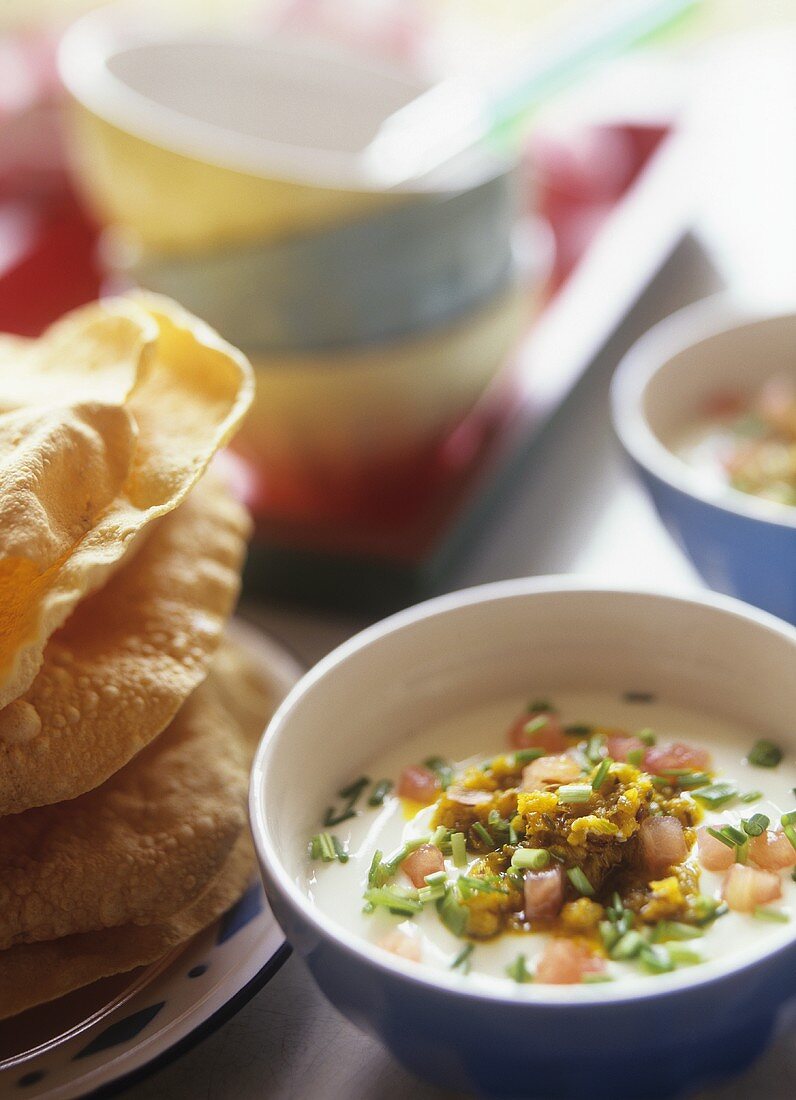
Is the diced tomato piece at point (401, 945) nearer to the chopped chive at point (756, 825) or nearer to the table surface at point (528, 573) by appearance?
the table surface at point (528, 573)

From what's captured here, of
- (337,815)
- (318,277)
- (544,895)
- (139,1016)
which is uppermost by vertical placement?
(318,277)

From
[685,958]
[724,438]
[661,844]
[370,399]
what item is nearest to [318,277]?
[370,399]

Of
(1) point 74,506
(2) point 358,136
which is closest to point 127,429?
(1) point 74,506

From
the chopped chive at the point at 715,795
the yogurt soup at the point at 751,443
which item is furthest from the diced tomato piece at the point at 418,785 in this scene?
the yogurt soup at the point at 751,443

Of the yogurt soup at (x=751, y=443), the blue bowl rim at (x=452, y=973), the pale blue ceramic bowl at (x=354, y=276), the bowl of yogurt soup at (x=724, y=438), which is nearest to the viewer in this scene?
the blue bowl rim at (x=452, y=973)

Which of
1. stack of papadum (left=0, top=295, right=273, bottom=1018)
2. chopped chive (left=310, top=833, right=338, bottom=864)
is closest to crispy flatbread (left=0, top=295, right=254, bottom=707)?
stack of papadum (left=0, top=295, right=273, bottom=1018)

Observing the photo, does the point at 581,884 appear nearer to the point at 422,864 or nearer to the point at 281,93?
the point at 422,864

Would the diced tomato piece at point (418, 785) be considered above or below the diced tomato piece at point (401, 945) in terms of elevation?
below
